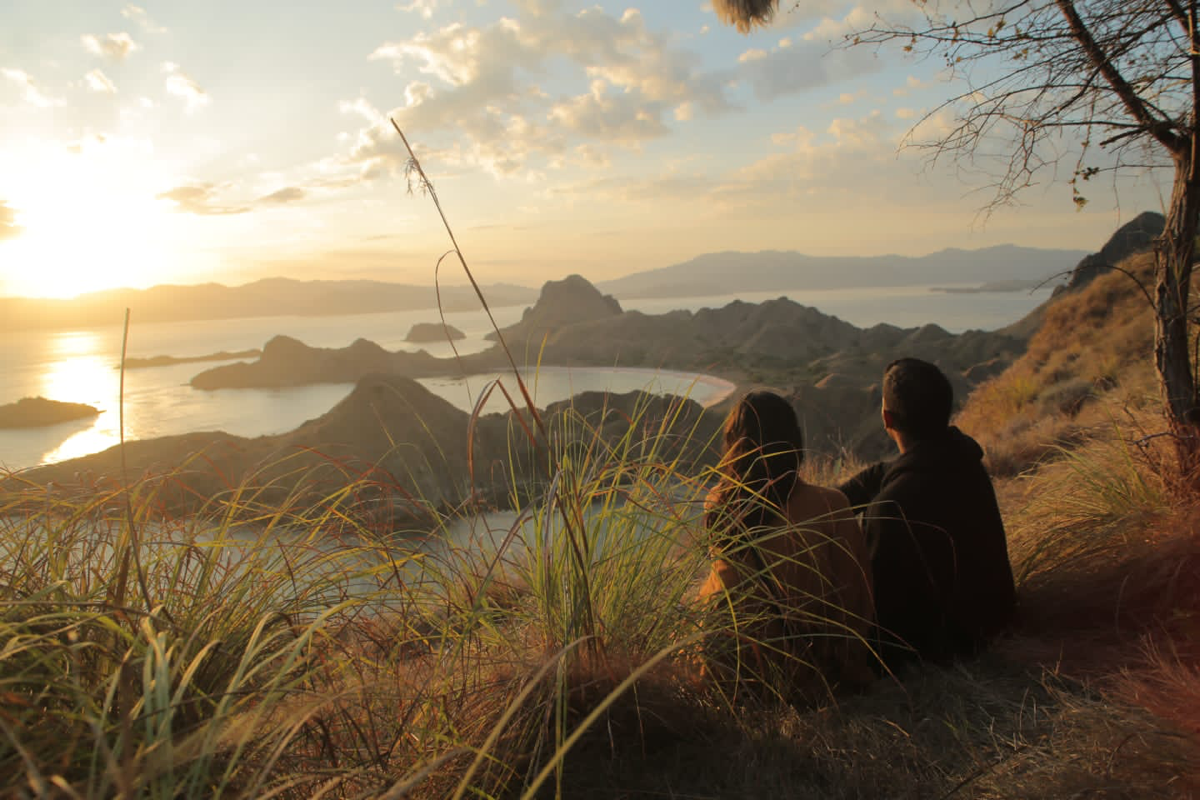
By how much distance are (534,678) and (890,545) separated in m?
1.97

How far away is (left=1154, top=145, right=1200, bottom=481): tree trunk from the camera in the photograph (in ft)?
11.2

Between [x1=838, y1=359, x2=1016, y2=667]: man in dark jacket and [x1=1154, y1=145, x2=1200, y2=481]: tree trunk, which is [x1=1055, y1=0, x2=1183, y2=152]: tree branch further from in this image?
[x1=838, y1=359, x2=1016, y2=667]: man in dark jacket

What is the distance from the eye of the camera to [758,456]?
231 cm

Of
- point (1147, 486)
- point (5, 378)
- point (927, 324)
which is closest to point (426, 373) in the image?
point (927, 324)

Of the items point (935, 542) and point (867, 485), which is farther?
point (867, 485)

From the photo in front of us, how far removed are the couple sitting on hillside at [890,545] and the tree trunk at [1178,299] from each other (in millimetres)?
1561

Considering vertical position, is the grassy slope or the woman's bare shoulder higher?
the woman's bare shoulder

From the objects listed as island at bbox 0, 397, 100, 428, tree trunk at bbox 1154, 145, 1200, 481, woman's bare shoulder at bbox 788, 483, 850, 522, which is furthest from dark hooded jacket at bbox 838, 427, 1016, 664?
island at bbox 0, 397, 100, 428

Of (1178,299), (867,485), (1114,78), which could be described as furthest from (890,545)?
(1114,78)

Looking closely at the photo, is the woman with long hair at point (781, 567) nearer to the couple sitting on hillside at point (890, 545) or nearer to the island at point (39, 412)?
the couple sitting on hillside at point (890, 545)

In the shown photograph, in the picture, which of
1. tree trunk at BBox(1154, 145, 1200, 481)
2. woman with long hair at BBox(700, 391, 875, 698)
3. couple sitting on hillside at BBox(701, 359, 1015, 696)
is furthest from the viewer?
tree trunk at BBox(1154, 145, 1200, 481)

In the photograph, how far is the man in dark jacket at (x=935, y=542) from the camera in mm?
2701

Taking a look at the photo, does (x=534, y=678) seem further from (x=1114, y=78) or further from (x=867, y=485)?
(x=1114, y=78)

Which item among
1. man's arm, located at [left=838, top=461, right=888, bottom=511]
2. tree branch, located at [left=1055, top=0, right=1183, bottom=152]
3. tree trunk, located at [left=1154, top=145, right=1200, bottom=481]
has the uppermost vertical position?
tree branch, located at [left=1055, top=0, right=1183, bottom=152]
